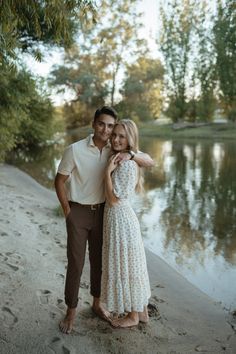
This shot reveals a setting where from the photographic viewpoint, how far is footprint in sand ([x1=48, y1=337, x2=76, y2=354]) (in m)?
3.44

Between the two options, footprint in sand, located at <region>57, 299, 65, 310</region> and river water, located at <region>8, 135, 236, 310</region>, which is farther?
river water, located at <region>8, 135, 236, 310</region>

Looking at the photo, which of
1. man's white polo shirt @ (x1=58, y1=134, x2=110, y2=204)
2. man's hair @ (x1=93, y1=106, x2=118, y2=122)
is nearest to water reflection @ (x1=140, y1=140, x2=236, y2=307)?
man's white polo shirt @ (x1=58, y1=134, x2=110, y2=204)

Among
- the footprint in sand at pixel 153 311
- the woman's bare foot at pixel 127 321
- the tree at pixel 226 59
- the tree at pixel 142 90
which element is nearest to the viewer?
the woman's bare foot at pixel 127 321

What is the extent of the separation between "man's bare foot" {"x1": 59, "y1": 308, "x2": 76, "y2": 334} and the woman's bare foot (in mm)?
412

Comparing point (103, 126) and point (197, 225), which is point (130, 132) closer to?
point (103, 126)

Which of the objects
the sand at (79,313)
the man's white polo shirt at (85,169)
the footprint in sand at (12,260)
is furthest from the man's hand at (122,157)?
the footprint in sand at (12,260)

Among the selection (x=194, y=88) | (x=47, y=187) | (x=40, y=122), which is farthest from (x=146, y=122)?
(x=47, y=187)

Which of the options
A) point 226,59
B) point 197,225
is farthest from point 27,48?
point 226,59

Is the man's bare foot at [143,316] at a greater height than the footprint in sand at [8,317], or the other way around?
the footprint in sand at [8,317]

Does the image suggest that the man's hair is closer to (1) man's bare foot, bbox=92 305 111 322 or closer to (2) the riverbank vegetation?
(1) man's bare foot, bbox=92 305 111 322

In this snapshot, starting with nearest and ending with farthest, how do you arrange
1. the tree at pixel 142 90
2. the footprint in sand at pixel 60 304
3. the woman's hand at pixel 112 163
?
the woman's hand at pixel 112 163, the footprint in sand at pixel 60 304, the tree at pixel 142 90

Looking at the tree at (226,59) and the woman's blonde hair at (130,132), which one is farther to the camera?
the tree at (226,59)

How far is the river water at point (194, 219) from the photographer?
6578 millimetres

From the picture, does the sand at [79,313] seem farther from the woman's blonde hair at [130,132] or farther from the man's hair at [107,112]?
the man's hair at [107,112]
